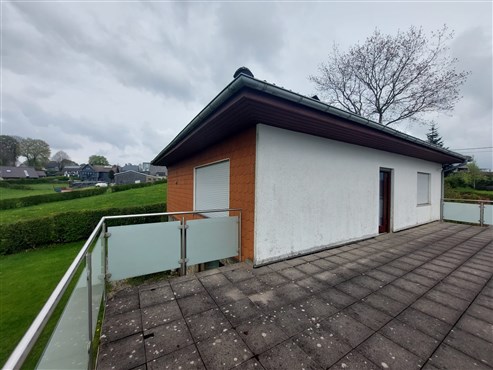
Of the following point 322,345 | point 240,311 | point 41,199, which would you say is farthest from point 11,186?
point 322,345

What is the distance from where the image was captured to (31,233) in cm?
846

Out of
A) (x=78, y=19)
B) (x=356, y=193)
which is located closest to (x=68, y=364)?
(x=356, y=193)

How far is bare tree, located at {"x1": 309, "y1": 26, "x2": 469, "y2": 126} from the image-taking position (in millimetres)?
10422

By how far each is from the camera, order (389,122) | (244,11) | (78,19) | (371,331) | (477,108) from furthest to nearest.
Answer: (477,108) → (389,122) → (244,11) → (78,19) → (371,331)

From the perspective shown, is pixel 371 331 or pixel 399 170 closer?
pixel 371 331

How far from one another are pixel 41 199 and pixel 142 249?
1003 inches

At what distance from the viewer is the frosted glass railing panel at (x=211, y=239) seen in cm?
352

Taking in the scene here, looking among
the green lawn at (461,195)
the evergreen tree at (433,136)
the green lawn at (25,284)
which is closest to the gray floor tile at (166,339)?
the green lawn at (25,284)

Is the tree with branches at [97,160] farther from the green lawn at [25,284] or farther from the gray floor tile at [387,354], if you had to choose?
the gray floor tile at [387,354]

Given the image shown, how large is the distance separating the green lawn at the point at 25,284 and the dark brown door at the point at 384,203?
874cm

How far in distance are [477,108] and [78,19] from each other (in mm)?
22682

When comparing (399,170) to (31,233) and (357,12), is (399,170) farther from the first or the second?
(31,233)

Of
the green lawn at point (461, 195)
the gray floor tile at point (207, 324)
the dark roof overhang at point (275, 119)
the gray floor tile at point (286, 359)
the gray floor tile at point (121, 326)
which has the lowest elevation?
the gray floor tile at point (121, 326)

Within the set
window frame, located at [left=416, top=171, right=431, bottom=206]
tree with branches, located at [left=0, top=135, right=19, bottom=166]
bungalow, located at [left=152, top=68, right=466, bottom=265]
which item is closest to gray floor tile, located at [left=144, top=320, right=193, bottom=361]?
bungalow, located at [left=152, top=68, right=466, bottom=265]
